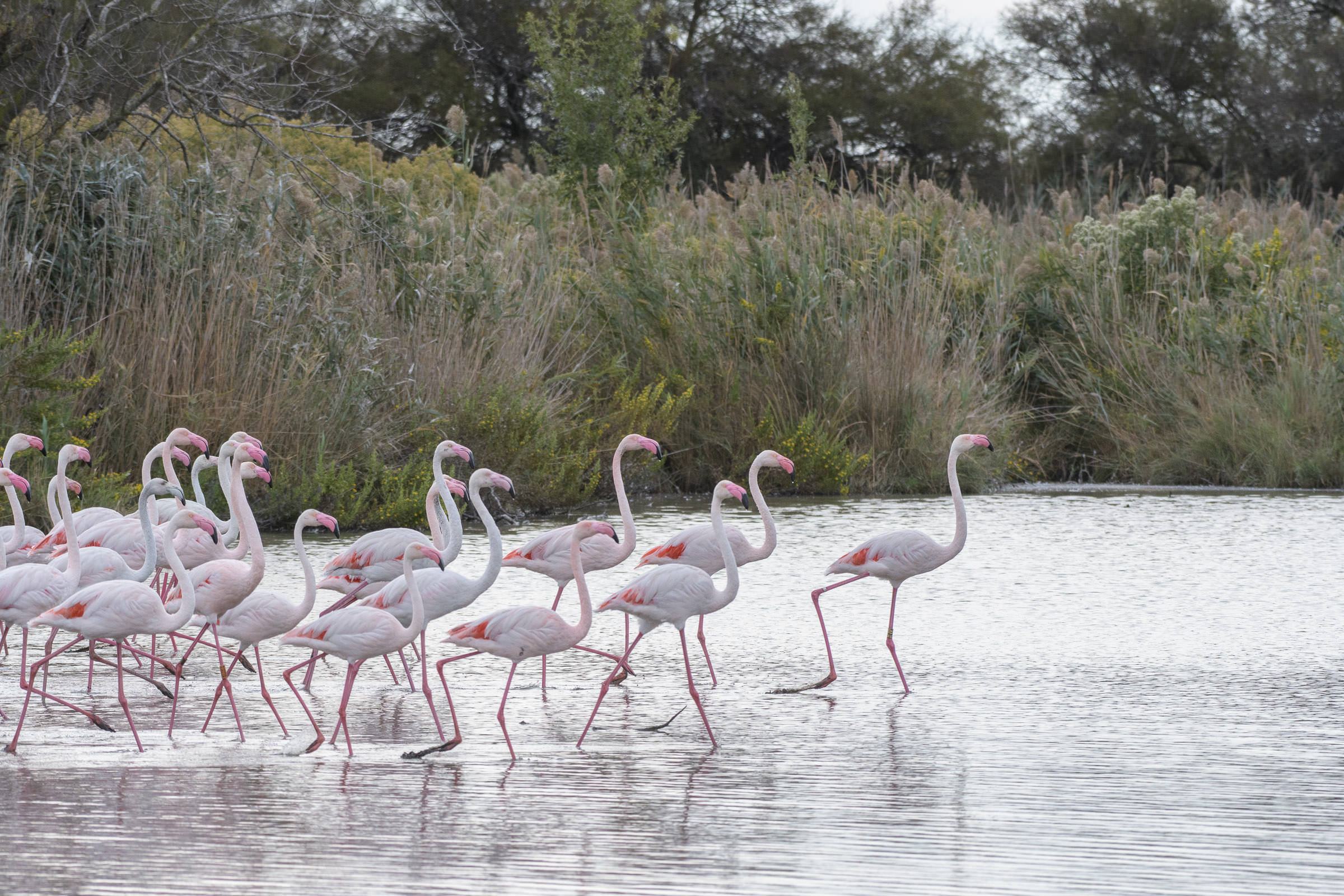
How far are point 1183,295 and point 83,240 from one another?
9.54m

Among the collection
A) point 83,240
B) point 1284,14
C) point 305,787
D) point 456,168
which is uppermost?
point 1284,14

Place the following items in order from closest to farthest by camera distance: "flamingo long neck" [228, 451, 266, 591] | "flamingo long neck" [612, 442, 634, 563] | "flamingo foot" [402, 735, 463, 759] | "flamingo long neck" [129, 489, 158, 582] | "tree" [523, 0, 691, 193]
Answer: "flamingo foot" [402, 735, 463, 759], "flamingo long neck" [228, 451, 266, 591], "flamingo long neck" [129, 489, 158, 582], "flamingo long neck" [612, 442, 634, 563], "tree" [523, 0, 691, 193]

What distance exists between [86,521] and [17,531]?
651 mm

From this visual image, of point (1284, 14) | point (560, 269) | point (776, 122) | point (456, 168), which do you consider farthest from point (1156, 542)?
point (1284, 14)

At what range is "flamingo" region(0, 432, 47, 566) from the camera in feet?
22.2

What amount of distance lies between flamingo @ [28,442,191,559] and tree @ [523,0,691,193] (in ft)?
34.7

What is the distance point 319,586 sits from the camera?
6414 millimetres

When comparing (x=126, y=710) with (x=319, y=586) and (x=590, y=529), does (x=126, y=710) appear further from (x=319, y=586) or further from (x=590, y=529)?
(x=590, y=529)

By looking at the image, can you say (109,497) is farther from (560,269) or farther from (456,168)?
(456,168)

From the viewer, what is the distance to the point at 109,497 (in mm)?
8945

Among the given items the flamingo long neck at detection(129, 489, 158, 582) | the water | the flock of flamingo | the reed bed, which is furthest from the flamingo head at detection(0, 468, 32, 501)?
the reed bed

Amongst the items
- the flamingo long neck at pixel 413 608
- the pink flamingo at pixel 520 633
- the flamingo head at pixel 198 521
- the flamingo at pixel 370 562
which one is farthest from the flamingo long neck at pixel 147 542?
the pink flamingo at pixel 520 633

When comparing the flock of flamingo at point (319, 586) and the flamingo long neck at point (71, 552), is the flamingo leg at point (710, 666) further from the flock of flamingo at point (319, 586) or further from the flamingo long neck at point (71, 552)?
the flamingo long neck at point (71, 552)

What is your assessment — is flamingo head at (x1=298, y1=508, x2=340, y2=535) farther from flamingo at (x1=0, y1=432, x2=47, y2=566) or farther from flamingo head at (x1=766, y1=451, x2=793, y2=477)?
flamingo head at (x1=766, y1=451, x2=793, y2=477)
